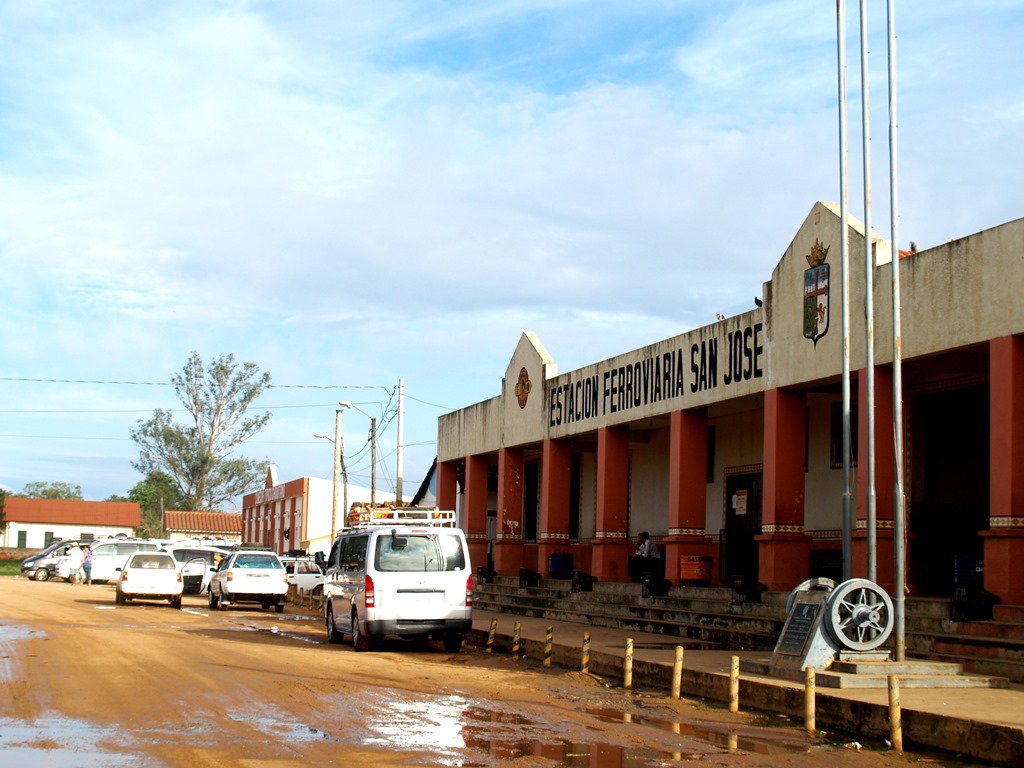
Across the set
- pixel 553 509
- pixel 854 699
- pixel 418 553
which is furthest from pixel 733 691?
pixel 553 509

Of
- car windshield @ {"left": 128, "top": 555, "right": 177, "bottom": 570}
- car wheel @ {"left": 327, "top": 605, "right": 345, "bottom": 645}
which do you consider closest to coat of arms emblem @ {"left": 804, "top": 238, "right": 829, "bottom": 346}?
car wheel @ {"left": 327, "top": 605, "right": 345, "bottom": 645}

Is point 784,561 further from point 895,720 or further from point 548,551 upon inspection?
point 548,551

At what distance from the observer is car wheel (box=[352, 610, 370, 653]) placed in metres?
18.4

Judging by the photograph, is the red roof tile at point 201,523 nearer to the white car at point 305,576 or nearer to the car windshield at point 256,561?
the white car at point 305,576

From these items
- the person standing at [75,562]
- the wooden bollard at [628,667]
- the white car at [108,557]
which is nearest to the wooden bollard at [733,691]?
the wooden bollard at [628,667]

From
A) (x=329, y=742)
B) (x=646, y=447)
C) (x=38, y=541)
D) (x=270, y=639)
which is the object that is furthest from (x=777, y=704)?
(x=38, y=541)

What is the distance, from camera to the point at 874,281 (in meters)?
17.8

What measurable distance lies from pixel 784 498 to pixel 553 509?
995 cm

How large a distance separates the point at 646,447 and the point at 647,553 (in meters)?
4.58

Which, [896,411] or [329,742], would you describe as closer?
[329,742]

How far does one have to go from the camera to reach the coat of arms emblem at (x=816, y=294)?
18.8 m

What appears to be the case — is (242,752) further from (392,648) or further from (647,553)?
(647,553)

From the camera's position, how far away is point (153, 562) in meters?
30.6

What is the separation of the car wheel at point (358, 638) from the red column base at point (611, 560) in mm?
8412
